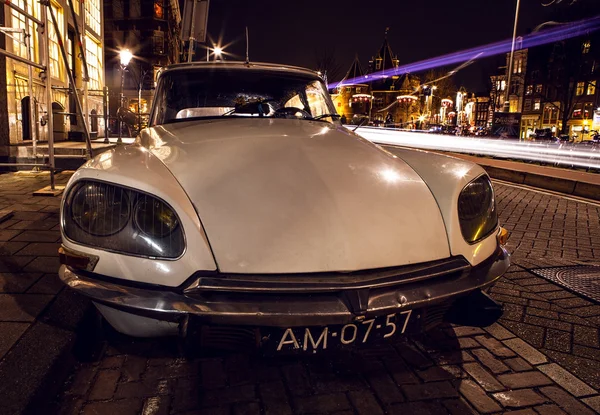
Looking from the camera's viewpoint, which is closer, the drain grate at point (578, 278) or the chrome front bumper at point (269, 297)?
the chrome front bumper at point (269, 297)

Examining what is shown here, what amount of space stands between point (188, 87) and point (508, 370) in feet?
10.2

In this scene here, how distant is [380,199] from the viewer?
6.92ft

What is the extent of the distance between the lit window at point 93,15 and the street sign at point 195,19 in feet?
32.2

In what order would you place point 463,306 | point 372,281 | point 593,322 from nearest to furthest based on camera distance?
point 372,281, point 463,306, point 593,322

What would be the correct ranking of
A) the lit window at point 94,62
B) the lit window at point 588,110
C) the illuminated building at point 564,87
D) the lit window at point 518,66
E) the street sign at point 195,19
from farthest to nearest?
the lit window at point 518,66, the lit window at point 588,110, the illuminated building at point 564,87, the lit window at point 94,62, the street sign at point 195,19

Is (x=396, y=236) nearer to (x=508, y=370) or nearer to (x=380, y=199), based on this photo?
(x=380, y=199)

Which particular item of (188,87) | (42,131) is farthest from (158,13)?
(188,87)

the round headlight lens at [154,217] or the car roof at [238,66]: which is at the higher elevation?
the car roof at [238,66]

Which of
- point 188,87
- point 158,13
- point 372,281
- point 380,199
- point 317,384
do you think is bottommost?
point 317,384

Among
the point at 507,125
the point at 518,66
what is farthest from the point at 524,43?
the point at 507,125

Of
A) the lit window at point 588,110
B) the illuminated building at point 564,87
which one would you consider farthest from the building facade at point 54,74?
the lit window at point 588,110

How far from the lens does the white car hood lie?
73.3 inches

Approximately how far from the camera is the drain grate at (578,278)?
145 inches

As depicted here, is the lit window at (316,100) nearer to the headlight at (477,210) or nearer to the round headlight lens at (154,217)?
the headlight at (477,210)
